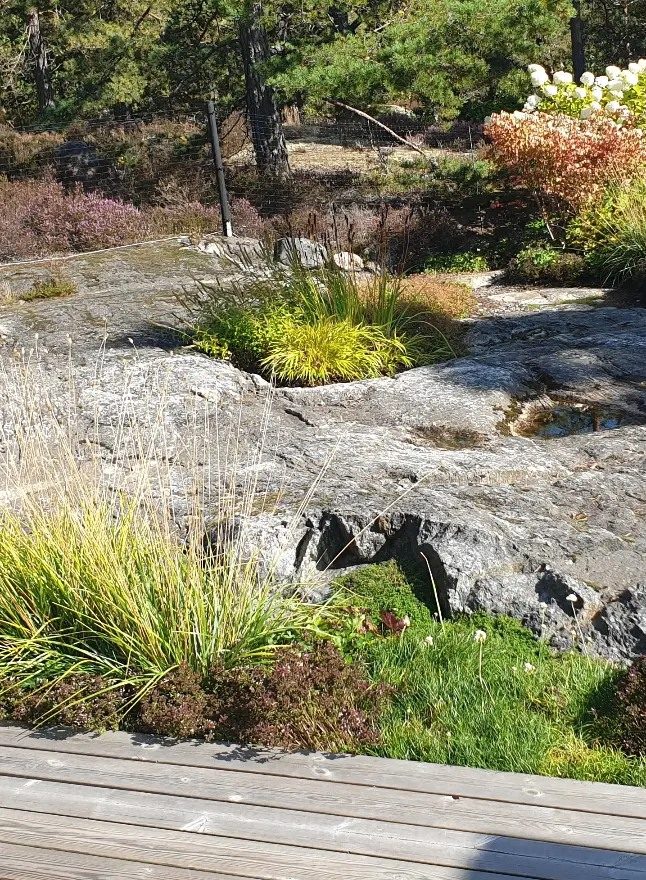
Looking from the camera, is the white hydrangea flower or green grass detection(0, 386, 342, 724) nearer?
green grass detection(0, 386, 342, 724)

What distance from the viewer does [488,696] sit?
310 centimetres

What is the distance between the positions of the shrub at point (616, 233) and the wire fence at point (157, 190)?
206 cm

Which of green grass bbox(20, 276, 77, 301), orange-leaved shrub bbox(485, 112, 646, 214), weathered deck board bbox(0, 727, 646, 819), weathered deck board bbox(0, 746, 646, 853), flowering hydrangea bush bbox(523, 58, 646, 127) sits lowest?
weathered deck board bbox(0, 727, 646, 819)

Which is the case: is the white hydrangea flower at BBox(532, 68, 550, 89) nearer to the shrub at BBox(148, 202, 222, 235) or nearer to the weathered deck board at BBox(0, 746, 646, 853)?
the shrub at BBox(148, 202, 222, 235)

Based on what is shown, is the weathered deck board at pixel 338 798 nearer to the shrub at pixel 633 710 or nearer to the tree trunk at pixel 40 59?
the shrub at pixel 633 710

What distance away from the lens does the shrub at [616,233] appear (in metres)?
9.12

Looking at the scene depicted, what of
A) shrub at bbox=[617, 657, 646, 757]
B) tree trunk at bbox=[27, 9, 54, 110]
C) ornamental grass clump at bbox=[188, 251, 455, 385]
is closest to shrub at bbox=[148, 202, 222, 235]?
ornamental grass clump at bbox=[188, 251, 455, 385]

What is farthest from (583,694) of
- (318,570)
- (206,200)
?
(206,200)

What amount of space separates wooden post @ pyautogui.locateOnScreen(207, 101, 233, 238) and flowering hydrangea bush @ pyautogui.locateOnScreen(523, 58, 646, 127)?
3.81 meters

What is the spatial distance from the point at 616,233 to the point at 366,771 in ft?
26.6

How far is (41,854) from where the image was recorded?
96.0 inches

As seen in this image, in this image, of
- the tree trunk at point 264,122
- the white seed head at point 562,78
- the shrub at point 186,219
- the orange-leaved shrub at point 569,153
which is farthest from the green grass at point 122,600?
the tree trunk at point 264,122

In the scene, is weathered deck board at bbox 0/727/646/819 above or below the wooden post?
below

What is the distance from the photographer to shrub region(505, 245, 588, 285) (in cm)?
965
